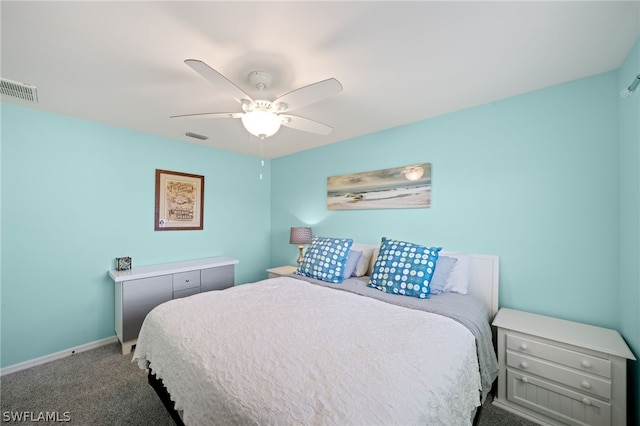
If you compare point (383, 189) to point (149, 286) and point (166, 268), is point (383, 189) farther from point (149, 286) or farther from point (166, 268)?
point (149, 286)

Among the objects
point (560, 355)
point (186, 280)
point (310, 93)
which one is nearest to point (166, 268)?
point (186, 280)

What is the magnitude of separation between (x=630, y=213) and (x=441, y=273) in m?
1.18

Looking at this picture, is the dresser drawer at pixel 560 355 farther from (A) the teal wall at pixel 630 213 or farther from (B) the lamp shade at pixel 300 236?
(B) the lamp shade at pixel 300 236

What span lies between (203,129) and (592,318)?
12.7 ft

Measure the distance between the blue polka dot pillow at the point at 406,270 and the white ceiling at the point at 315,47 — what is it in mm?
1310

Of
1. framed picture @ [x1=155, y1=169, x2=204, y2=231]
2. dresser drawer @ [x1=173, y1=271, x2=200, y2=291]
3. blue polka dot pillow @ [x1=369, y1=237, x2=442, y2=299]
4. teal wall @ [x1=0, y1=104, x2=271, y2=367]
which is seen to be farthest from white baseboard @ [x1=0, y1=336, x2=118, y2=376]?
blue polka dot pillow @ [x1=369, y1=237, x2=442, y2=299]

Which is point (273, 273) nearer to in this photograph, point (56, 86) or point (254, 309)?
point (254, 309)

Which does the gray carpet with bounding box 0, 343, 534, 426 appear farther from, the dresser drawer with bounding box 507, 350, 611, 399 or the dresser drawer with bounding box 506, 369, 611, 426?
the dresser drawer with bounding box 507, 350, 611, 399

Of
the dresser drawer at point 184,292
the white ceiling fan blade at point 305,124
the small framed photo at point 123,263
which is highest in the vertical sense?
the white ceiling fan blade at point 305,124

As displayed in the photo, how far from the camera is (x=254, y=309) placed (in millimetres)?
1719

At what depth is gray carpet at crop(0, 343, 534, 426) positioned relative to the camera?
5.55 ft

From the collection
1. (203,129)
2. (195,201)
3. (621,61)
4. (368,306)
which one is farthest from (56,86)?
(621,61)

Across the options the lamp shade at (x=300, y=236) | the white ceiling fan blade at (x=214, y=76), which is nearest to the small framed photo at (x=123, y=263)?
the lamp shade at (x=300, y=236)

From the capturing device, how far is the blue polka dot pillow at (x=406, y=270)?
1986mm
